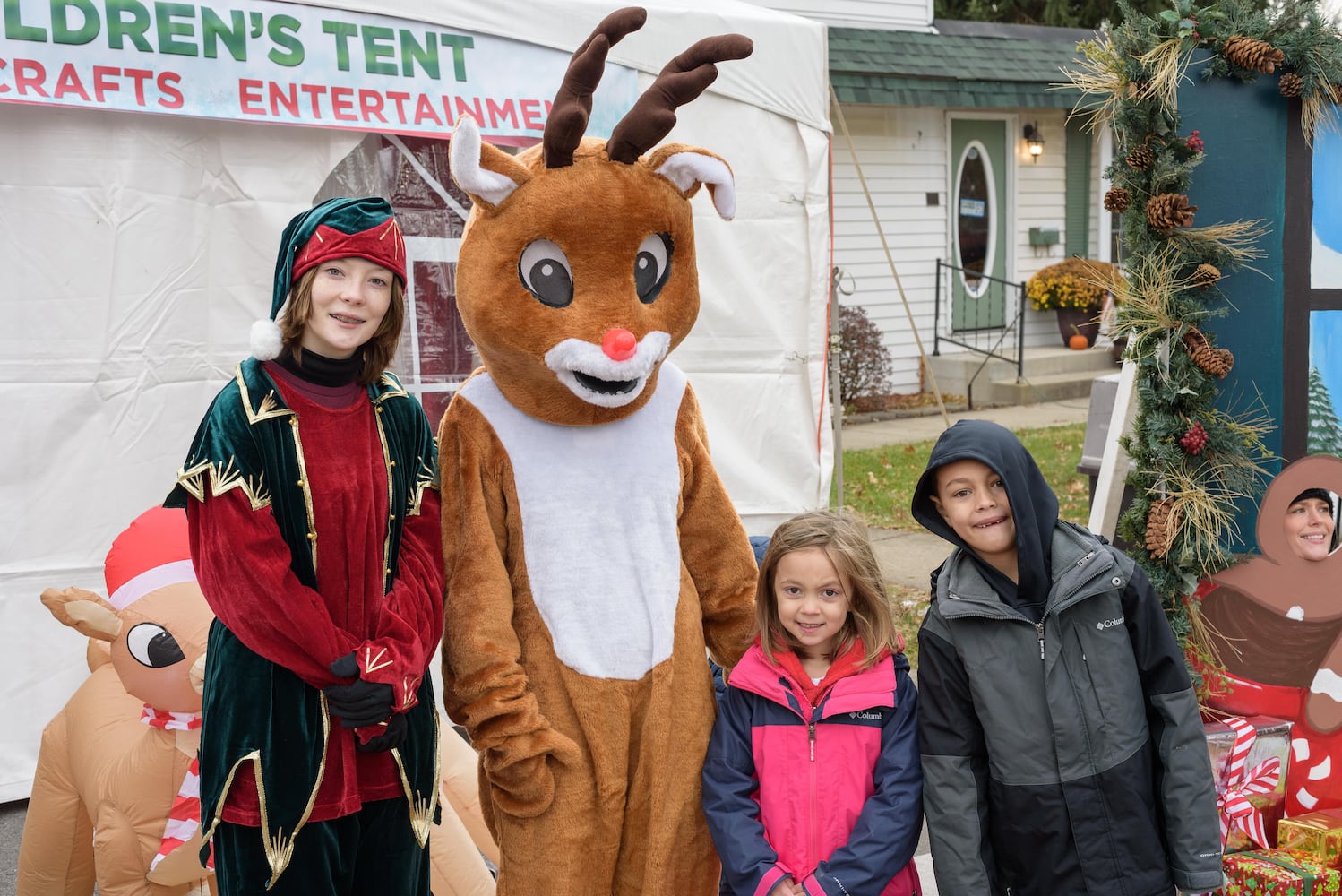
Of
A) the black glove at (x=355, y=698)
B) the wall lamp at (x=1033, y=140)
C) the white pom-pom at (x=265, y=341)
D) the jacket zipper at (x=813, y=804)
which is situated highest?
the wall lamp at (x=1033, y=140)

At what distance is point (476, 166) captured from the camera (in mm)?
2426

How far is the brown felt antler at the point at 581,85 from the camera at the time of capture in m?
2.41

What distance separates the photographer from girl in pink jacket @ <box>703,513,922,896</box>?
7.92 feet

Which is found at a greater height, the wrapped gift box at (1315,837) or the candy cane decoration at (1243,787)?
the candy cane decoration at (1243,787)

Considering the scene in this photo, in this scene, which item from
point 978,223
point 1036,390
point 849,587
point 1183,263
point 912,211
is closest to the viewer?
point 849,587

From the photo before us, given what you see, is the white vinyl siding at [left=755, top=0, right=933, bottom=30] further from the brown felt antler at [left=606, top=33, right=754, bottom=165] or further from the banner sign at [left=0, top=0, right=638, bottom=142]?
the brown felt antler at [left=606, top=33, right=754, bottom=165]

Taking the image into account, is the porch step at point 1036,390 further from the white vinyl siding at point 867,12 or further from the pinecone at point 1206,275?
the pinecone at point 1206,275

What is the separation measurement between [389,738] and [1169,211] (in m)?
2.31

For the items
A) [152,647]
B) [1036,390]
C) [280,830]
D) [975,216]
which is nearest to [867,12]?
[975,216]

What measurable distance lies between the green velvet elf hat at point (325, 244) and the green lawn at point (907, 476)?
5.24m

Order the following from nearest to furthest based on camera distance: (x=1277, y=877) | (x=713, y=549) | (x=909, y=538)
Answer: (x=713, y=549), (x=1277, y=877), (x=909, y=538)

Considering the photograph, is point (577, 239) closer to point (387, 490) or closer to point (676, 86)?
point (676, 86)

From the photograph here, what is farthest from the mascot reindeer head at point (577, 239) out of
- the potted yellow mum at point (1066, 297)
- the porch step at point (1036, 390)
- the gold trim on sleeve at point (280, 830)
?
the potted yellow mum at point (1066, 297)

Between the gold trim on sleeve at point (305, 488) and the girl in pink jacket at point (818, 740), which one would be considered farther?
the girl in pink jacket at point (818, 740)
